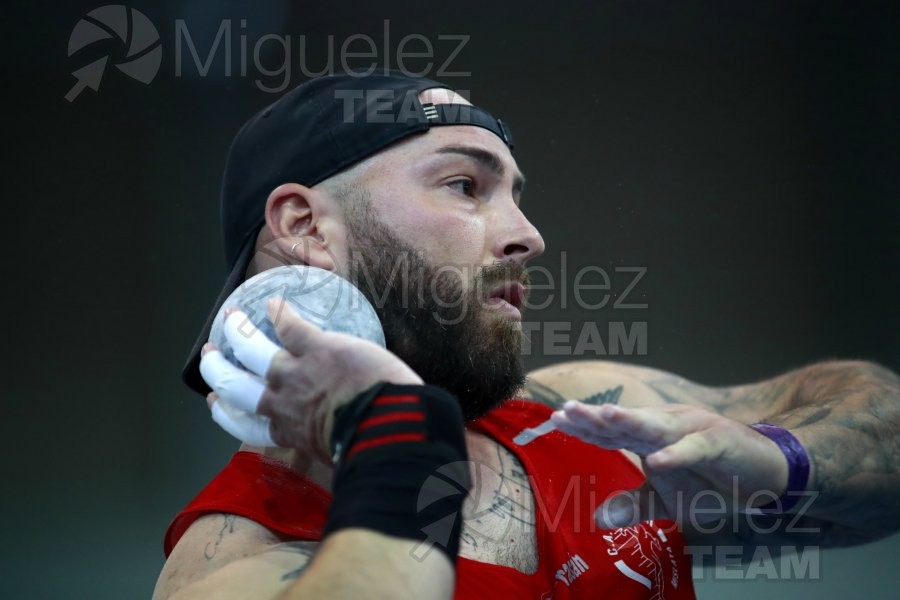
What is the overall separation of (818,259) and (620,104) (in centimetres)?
80

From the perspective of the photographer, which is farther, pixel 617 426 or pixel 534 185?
pixel 534 185

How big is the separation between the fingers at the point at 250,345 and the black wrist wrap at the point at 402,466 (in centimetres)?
11

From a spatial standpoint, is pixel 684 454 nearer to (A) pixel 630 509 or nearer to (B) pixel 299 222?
(A) pixel 630 509

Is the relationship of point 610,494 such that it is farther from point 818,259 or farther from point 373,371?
point 818,259

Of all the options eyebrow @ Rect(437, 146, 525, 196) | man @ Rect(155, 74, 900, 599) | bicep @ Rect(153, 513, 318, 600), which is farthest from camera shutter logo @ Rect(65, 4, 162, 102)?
bicep @ Rect(153, 513, 318, 600)

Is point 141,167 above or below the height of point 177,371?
above

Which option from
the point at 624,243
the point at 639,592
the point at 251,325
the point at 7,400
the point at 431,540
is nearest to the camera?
the point at 431,540

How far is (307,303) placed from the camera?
1.08 meters

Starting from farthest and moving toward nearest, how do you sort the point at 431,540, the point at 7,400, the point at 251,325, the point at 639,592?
the point at 7,400, the point at 639,592, the point at 251,325, the point at 431,540

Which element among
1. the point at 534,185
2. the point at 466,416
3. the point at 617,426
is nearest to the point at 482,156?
the point at 466,416

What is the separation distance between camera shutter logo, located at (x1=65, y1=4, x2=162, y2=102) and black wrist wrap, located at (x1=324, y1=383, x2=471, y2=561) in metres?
2.11

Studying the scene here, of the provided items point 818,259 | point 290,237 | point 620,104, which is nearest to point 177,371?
point 290,237

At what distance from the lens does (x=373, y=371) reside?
35.3 inches

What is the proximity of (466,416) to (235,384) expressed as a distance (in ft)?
1.80
